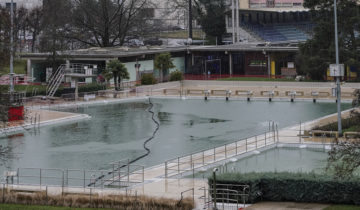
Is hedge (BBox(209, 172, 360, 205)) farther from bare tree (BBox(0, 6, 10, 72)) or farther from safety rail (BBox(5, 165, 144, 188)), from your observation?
bare tree (BBox(0, 6, 10, 72))

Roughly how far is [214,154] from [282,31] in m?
63.6

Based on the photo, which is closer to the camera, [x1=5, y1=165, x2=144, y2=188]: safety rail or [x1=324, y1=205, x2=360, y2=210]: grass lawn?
[x1=324, y1=205, x2=360, y2=210]: grass lawn

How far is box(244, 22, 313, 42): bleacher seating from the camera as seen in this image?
96.1 metres

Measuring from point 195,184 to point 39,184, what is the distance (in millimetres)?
6493

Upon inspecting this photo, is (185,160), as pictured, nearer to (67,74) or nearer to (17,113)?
(17,113)

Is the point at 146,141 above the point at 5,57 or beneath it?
beneath

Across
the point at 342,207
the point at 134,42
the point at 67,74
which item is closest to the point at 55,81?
the point at 67,74

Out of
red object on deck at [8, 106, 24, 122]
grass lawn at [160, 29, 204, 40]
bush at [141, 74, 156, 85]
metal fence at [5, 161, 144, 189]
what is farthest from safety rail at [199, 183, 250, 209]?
grass lawn at [160, 29, 204, 40]

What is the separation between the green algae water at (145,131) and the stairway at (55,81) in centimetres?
533

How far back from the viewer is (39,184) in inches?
1238

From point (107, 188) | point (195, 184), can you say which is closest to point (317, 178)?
point (195, 184)

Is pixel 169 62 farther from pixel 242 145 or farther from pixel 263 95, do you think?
pixel 242 145

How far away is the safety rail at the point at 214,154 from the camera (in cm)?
3416

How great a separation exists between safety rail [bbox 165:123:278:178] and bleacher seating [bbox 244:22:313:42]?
53.2 meters
